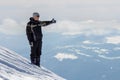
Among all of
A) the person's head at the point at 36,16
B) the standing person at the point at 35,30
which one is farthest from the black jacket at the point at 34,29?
the person's head at the point at 36,16

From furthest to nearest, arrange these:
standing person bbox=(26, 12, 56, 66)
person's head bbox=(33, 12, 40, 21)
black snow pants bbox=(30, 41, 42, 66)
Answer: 1. black snow pants bbox=(30, 41, 42, 66)
2. standing person bbox=(26, 12, 56, 66)
3. person's head bbox=(33, 12, 40, 21)

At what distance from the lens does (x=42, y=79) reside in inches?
638

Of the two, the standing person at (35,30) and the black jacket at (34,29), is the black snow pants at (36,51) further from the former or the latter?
the black jacket at (34,29)

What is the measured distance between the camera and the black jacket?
19.4m

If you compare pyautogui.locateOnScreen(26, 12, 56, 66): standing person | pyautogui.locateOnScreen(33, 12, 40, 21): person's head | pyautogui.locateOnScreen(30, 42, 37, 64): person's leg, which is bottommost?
pyautogui.locateOnScreen(30, 42, 37, 64): person's leg

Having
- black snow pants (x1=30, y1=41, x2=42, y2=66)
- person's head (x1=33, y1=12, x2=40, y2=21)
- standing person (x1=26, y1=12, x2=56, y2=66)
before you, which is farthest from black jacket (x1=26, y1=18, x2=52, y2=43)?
black snow pants (x1=30, y1=41, x2=42, y2=66)

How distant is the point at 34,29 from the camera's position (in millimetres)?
19484

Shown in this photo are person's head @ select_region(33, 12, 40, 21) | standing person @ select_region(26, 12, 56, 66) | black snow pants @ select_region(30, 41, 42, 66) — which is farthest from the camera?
black snow pants @ select_region(30, 41, 42, 66)

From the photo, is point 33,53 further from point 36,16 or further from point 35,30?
point 36,16

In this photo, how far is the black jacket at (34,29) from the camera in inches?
764

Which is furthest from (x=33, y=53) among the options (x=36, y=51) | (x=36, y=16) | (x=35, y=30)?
(x=36, y=16)

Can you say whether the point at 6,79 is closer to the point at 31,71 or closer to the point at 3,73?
the point at 3,73

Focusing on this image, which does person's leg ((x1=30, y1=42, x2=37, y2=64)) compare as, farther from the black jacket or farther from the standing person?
the black jacket

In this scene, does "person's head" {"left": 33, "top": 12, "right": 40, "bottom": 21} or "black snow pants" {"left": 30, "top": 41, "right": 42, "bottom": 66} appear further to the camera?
"black snow pants" {"left": 30, "top": 41, "right": 42, "bottom": 66}
